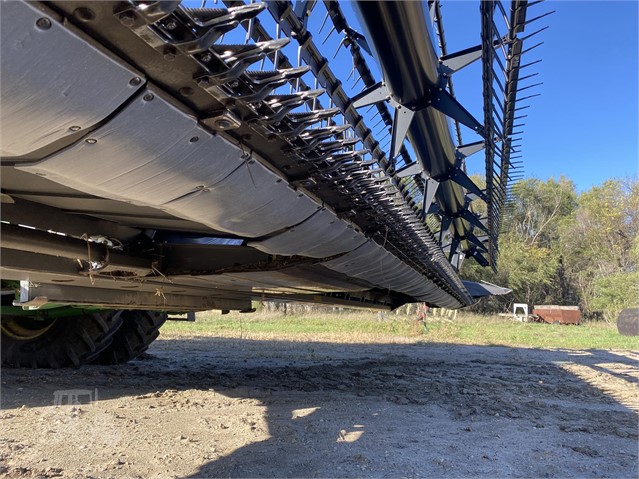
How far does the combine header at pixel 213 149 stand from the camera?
1319 millimetres

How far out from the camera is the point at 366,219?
333 centimetres

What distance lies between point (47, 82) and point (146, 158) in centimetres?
45

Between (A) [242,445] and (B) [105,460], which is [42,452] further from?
(A) [242,445]

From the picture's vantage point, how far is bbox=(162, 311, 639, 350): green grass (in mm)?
15805

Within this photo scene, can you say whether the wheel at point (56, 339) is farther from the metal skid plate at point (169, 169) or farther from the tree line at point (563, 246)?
the tree line at point (563, 246)

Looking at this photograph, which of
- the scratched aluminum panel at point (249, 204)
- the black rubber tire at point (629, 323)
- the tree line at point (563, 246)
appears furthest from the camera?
the tree line at point (563, 246)

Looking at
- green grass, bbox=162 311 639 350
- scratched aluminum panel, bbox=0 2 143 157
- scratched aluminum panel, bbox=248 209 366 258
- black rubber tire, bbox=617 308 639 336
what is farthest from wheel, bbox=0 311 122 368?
black rubber tire, bbox=617 308 639 336

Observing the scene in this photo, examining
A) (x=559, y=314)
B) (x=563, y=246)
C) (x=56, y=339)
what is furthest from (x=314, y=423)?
(x=563, y=246)

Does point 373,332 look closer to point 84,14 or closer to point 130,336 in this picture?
point 130,336

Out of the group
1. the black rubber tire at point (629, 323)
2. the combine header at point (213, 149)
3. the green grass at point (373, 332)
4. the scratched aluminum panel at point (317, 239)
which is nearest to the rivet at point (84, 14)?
the combine header at point (213, 149)

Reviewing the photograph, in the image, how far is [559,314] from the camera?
2847 centimetres

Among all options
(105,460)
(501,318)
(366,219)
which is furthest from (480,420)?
(501,318)

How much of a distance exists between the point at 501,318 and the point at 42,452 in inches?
1099

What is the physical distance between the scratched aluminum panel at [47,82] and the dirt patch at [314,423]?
2.49m
